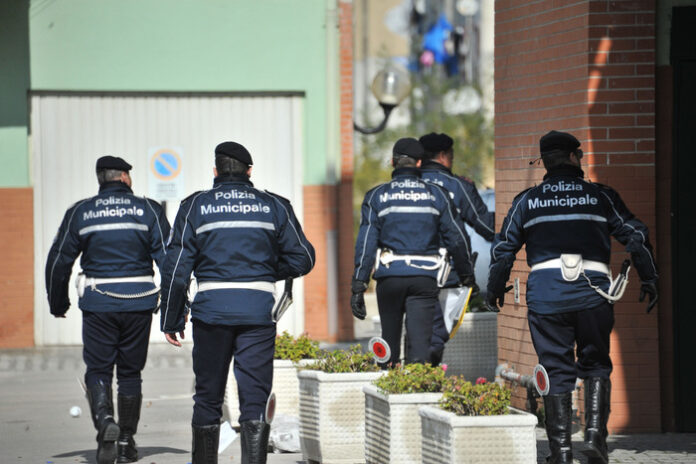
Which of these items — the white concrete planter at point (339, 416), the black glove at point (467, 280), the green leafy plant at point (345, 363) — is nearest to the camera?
the white concrete planter at point (339, 416)

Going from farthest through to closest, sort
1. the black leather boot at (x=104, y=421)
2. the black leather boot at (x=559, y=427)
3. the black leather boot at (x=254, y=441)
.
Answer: the black leather boot at (x=104, y=421), the black leather boot at (x=559, y=427), the black leather boot at (x=254, y=441)

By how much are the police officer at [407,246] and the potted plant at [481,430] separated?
8.82 ft

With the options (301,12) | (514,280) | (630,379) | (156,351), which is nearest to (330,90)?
(301,12)

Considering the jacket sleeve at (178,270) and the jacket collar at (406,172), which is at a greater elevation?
the jacket collar at (406,172)

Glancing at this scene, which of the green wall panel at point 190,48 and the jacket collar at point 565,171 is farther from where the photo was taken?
the green wall panel at point 190,48

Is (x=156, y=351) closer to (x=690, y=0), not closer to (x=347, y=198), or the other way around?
(x=347, y=198)

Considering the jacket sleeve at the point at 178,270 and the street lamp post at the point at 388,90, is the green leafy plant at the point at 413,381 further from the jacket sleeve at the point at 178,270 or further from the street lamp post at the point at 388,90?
the street lamp post at the point at 388,90

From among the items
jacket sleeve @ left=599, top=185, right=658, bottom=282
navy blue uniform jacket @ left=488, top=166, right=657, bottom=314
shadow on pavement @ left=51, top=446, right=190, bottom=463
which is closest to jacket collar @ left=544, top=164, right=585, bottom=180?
navy blue uniform jacket @ left=488, top=166, right=657, bottom=314

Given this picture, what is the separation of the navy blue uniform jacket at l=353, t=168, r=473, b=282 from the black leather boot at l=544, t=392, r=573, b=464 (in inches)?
94.2

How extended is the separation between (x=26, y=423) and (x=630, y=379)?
4773 millimetres

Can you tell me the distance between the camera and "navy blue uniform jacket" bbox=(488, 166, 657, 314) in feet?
25.5

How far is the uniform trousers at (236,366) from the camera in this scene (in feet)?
24.3

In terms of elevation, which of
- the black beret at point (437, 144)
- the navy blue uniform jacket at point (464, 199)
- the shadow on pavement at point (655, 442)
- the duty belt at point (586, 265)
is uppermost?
the black beret at point (437, 144)

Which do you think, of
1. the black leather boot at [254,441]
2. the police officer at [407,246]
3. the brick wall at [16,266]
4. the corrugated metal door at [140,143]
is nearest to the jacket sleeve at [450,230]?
the police officer at [407,246]
